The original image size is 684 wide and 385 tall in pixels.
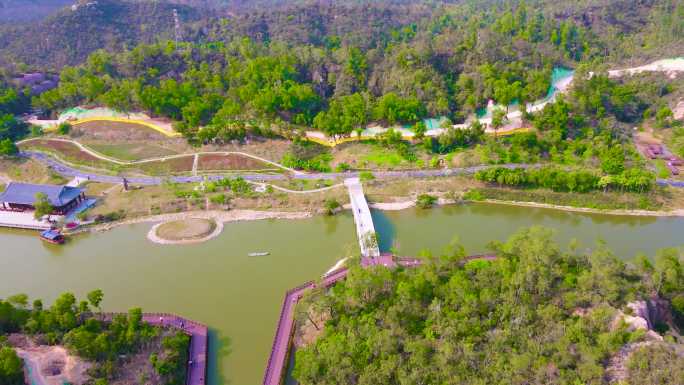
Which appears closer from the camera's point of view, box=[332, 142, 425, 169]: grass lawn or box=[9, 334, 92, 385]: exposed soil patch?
box=[9, 334, 92, 385]: exposed soil patch

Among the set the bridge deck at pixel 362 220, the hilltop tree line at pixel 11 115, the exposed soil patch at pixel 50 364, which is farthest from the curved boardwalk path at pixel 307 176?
the exposed soil patch at pixel 50 364

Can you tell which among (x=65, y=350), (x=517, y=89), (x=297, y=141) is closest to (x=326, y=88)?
(x=297, y=141)

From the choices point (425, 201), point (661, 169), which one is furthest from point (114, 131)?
point (661, 169)

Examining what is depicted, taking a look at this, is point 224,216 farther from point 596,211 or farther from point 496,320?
point 596,211

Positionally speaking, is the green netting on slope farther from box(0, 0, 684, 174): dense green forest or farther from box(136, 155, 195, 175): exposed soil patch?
box(136, 155, 195, 175): exposed soil patch

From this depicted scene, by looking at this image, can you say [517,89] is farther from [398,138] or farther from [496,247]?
[496,247]

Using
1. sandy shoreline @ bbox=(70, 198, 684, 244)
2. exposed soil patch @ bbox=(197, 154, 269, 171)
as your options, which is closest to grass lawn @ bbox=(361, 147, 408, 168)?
sandy shoreline @ bbox=(70, 198, 684, 244)
